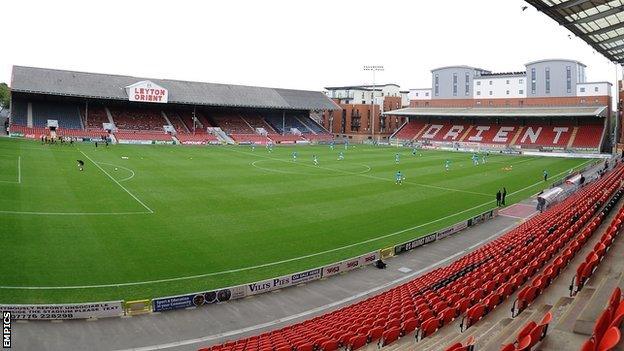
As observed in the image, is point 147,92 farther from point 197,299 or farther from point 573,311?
point 573,311

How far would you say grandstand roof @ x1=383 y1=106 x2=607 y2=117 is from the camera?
70.1 metres

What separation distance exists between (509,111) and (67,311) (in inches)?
3171

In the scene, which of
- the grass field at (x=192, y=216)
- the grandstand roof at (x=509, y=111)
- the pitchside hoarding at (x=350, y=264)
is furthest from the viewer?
the grandstand roof at (x=509, y=111)

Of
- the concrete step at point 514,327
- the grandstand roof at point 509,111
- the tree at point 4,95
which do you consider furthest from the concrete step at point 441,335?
the tree at point 4,95

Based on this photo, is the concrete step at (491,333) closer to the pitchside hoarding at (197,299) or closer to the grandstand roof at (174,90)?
the pitchside hoarding at (197,299)

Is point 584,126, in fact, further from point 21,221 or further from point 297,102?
point 21,221

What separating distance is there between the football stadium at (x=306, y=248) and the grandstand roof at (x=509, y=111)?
12.1 metres

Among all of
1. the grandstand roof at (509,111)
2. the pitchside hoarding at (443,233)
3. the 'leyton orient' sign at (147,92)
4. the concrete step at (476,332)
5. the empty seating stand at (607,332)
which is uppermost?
the 'leyton orient' sign at (147,92)

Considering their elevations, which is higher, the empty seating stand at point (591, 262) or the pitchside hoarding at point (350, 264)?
the empty seating stand at point (591, 262)

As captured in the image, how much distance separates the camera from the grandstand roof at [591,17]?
1683 cm

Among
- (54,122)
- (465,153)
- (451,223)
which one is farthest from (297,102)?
(451,223)

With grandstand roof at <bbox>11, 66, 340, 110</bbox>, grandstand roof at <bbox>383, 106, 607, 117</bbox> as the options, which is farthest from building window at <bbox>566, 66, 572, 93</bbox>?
grandstand roof at <bbox>11, 66, 340, 110</bbox>
